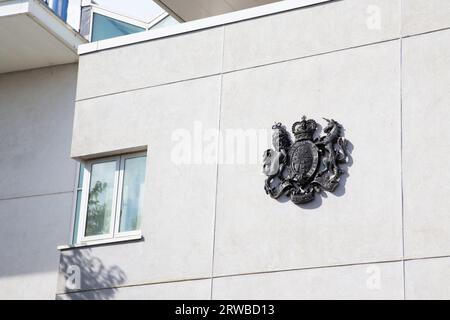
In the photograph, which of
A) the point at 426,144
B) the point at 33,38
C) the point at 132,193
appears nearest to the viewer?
the point at 426,144

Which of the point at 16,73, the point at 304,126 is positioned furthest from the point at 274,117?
the point at 16,73

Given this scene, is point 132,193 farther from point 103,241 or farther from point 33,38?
point 33,38

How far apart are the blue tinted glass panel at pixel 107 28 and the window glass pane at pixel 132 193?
5.60 m

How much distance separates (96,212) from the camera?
49.4 feet

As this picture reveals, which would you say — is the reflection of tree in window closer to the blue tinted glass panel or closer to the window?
the window

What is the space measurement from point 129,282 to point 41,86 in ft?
24.5

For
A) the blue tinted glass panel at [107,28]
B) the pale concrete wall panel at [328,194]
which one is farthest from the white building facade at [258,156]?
the blue tinted glass panel at [107,28]

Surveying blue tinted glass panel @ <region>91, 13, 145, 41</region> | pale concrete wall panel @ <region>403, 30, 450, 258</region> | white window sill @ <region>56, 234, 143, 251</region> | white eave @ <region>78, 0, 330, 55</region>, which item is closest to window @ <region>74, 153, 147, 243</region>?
white window sill @ <region>56, 234, 143, 251</region>

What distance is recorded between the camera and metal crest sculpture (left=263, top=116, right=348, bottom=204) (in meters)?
13.0

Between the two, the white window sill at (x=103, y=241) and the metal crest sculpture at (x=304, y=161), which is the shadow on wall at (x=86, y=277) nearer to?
the white window sill at (x=103, y=241)

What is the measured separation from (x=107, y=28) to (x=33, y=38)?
4.87ft

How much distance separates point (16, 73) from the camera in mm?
20922

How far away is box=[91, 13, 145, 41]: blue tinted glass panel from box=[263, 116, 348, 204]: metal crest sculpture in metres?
7.20

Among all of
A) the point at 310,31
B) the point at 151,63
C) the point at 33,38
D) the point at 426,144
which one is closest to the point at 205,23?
the point at 151,63
